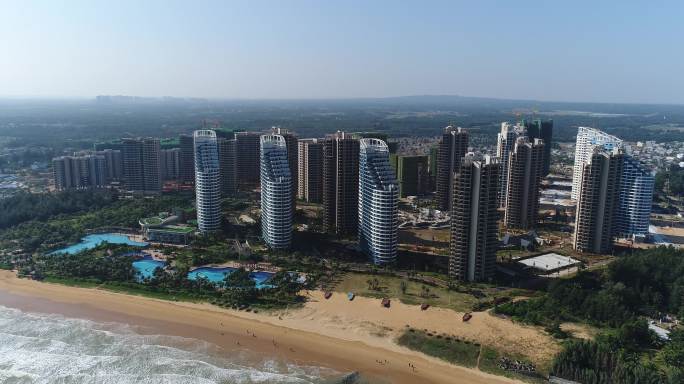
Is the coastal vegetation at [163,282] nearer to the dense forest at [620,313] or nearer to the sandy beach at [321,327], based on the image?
the sandy beach at [321,327]

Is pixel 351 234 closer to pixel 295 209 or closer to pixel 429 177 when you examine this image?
pixel 295 209

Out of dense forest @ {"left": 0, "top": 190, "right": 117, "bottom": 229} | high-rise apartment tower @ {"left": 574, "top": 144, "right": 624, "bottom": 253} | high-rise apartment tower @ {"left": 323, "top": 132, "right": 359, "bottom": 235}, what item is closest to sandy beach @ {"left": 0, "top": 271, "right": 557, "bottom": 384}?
high-rise apartment tower @ {"left": 323, "top": 132, "right": 359, "bottom": 235}

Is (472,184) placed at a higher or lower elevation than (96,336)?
higher

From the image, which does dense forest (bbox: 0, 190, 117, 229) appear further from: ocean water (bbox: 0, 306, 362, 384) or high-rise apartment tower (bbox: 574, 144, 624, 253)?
high-rise apartment tower (bbox: 574, 144, 624, 253)

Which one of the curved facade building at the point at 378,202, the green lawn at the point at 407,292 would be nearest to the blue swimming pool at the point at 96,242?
the curved facade building at the point at 378,202

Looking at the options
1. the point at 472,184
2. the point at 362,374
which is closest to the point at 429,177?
the point at 472,184

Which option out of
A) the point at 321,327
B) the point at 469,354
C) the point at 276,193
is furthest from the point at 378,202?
the point at 469,354

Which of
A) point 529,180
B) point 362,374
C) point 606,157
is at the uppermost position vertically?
point 606,157
